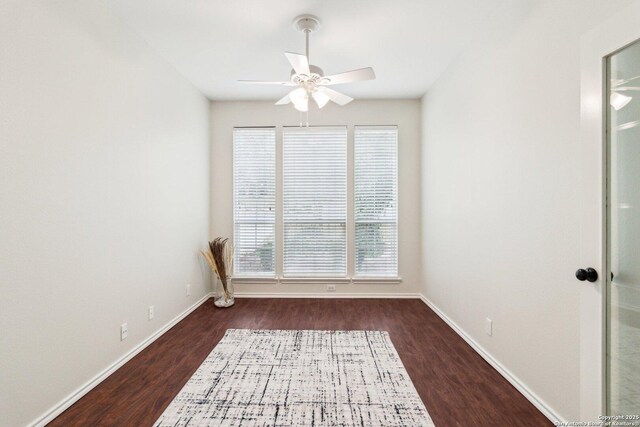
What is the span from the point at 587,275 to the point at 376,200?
298cm

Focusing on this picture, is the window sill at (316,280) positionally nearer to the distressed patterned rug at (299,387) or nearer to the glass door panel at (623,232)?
the distressed patterned rug at (299,387)

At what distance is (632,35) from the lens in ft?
4.30

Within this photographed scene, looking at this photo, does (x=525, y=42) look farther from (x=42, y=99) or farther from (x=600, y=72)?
(x=42, y=99)

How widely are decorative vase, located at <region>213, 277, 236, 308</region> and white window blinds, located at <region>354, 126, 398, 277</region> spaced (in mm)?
1740

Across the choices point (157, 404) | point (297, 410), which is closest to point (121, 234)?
point (157, 404)

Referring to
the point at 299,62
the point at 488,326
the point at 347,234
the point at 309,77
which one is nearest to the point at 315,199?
the point at 347,234

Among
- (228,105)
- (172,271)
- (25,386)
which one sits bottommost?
(25,386)

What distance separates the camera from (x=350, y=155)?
4.40 meters

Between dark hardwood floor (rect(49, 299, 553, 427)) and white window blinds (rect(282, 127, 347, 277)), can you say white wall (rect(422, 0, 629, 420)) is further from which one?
white window blinds (rect(282, 127, 347, 277))

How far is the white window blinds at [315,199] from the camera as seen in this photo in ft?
14.5

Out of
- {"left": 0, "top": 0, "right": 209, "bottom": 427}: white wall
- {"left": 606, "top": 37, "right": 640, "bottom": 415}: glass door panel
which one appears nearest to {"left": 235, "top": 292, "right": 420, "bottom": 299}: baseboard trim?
{"left": 0, "top": 0, "right": 209, "bottom": 427}: white wall

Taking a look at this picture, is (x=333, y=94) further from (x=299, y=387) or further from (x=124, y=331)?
(x=124, y=331)

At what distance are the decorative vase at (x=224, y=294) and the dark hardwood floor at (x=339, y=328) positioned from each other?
108 mm

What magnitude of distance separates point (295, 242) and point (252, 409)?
263 cm
